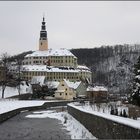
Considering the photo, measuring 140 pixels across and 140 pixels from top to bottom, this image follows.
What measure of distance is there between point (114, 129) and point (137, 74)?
3188cm

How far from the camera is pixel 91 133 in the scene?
2316 centimetres

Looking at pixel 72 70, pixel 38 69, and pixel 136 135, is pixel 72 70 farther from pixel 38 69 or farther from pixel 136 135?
pixel 136 135

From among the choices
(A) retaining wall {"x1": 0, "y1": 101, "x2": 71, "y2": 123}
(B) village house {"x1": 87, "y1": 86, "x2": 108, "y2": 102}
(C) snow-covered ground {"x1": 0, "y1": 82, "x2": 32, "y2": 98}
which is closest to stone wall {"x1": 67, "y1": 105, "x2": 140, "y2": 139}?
(A) retaining wall {"x1": 0, "y1": 101, "x2": 71, "y2": 123}

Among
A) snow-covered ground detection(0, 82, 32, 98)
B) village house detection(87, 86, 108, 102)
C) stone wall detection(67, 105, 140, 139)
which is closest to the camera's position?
stone wall detection(67, 105, 140, 139)

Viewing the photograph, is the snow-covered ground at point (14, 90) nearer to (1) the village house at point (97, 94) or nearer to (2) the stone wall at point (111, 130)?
(1) the village house at point (97, 94)

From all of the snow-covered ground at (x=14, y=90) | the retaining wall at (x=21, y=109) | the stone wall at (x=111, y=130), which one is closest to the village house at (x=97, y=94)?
the retaining wall at (x=21, y=109)

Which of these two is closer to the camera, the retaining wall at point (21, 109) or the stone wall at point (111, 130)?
the stone wall at point (111, 130)

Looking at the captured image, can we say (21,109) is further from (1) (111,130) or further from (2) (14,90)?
(2) (14,90)

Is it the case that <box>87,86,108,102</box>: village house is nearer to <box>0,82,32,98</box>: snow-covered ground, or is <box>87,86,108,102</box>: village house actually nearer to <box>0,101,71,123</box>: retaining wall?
<box>0,101,71,123</box>: retaining wall

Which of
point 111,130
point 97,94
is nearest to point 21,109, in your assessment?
point 111,130

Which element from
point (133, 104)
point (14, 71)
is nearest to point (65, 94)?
point (14, 71)

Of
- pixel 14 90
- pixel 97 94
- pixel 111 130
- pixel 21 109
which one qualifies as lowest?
pixel 21 109

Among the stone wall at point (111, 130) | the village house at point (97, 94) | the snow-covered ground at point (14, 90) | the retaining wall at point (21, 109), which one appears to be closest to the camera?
the stone wall at point (111, 130)

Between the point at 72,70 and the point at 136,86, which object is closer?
the point at 136,86
